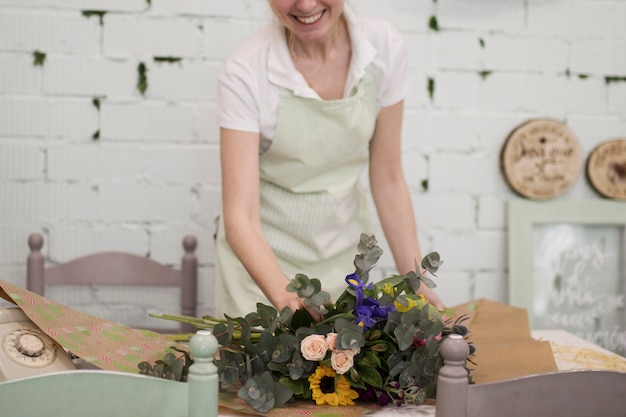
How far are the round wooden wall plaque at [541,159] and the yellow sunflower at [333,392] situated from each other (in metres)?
1.52

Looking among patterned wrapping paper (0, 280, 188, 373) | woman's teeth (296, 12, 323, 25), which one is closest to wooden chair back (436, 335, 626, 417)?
patterned wrapping paper (0, 280, 188, 373)

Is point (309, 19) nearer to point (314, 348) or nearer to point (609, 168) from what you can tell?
point (314, 348)

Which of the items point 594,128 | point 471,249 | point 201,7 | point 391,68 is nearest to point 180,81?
point 201,7

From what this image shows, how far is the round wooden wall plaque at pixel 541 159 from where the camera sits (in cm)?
251

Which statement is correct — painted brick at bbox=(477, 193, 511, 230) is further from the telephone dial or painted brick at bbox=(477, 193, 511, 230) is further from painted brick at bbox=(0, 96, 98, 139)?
the telephone dial

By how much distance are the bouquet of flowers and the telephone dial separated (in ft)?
0.78

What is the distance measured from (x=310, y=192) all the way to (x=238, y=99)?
0.31m

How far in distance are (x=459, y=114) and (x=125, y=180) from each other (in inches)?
41.1

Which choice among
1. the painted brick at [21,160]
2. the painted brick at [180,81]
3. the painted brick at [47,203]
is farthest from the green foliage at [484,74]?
the painted brick at [21,160]

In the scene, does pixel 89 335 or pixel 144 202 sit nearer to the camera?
pixel 89 335

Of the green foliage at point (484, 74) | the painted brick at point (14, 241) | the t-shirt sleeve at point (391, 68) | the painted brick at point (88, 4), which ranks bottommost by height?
the painted brick at point (14, 241)

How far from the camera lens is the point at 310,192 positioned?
1888 millimetres

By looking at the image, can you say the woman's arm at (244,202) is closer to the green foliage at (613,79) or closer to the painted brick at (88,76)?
the painted brick at (88,76)

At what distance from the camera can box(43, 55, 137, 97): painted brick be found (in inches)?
93.4
